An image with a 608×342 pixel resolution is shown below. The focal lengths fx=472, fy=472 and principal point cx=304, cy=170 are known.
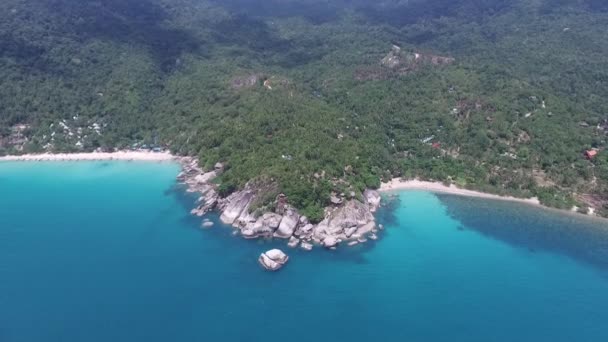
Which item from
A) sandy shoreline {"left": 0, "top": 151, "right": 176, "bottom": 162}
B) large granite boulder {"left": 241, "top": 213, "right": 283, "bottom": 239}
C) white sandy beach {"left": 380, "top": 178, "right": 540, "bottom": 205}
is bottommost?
sandy shoreline {"left": 0, "top": 151, "right": 176, "bottom": 162}

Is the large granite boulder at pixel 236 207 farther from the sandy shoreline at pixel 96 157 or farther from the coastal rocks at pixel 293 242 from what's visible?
the sandy shoreline at pixel 96 157

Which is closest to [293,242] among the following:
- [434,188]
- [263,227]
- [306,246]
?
[306,246]

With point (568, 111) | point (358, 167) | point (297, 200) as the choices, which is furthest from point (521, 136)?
point (297, 200)

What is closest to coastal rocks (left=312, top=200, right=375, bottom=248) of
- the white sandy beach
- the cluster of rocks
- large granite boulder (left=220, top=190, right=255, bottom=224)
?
the cluster of rocks

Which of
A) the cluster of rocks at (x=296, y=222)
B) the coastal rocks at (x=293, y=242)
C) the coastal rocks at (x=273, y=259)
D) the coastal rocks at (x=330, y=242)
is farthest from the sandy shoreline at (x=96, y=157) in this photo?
the coastal rocks at (x=330, y=242)

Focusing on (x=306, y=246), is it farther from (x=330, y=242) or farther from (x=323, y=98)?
(x=323, y=98)

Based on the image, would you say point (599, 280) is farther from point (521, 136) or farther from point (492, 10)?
point (492, 10)

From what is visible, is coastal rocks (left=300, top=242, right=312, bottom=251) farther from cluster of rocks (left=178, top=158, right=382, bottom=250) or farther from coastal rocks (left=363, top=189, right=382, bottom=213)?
coastal rocks (left=363, top=189, right=382, bottom=213)

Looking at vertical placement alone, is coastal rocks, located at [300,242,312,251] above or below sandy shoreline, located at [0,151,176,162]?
above
